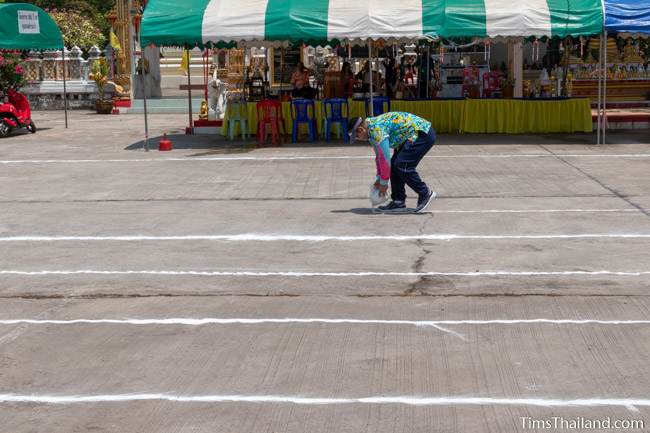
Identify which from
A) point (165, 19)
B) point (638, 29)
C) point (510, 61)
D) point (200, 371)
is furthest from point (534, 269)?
point (510, 61)

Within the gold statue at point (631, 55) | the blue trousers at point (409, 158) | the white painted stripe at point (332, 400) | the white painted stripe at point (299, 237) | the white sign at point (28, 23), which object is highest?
the white sign at point (28, 23)

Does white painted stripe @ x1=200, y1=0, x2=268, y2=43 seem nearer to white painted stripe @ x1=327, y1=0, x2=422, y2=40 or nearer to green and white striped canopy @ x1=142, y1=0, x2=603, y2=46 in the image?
green and white striped canopy @ x1=142, y1=0, x2=603, y2=46

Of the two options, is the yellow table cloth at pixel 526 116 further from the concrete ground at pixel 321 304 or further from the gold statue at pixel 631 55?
the gold statue at pixel 631 55

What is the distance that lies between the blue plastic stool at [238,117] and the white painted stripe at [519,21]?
6.51 m

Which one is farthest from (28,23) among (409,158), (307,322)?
(307,322)

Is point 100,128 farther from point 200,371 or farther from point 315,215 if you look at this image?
point 200,371

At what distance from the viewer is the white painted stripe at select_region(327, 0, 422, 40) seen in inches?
791

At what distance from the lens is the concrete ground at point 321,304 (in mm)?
5836

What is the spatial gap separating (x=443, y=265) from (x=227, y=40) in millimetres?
12185

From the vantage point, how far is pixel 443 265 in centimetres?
972

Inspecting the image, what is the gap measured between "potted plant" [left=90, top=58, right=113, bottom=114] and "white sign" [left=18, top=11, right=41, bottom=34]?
26.5 feet

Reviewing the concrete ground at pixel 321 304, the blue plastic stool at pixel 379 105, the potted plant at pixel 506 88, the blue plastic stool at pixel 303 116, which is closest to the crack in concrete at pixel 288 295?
the concrete ground at pixel 321 304

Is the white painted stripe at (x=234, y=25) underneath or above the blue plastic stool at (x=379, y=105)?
above

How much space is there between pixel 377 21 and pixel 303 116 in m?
3.32
